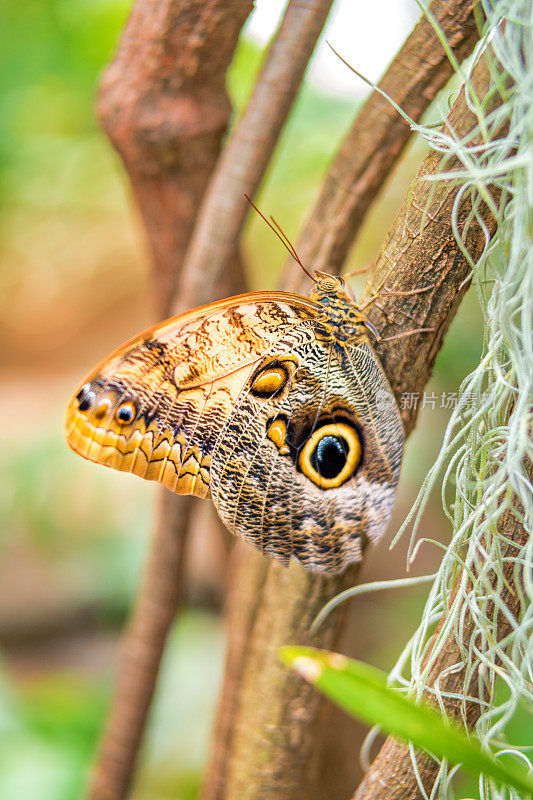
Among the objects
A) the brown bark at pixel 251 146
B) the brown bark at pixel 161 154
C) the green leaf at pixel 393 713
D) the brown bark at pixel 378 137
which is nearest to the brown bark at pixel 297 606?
the brown bark at pixel 378 137

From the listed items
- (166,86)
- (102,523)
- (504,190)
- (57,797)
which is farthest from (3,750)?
(504,190)

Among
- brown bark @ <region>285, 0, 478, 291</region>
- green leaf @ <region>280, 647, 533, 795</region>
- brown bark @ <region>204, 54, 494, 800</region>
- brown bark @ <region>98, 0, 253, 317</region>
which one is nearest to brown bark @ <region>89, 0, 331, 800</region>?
brown bark @ <region>98, 0, 253, 317</region>

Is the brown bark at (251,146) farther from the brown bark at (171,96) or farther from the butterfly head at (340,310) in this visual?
the butterfly head at (340,310)

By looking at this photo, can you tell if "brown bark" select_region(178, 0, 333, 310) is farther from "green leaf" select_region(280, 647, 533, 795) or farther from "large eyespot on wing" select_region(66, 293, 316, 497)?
"green leaf" select_region(280, 647, 533, 795)

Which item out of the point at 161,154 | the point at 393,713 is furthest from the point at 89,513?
the point at 393,713

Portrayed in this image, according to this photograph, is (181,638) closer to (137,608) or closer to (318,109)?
(137,608)

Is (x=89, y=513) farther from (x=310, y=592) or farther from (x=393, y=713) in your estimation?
(x=393, y=713)
